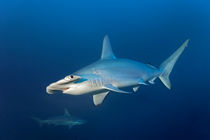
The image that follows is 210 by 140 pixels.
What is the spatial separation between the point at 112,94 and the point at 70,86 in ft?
38.3

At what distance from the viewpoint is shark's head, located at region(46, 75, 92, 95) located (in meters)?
3.28

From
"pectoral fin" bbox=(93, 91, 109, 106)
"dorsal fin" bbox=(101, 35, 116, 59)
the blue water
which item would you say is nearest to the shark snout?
"pectoral fin" bbox=(93, 91, 109, 106)

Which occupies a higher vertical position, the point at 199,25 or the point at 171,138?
the point at 199,25

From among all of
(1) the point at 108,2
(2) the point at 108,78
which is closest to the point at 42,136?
(2) the point at 108,78

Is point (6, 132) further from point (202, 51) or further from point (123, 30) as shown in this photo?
point (202, 51)

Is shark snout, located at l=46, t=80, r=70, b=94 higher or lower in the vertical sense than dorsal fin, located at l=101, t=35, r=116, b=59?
lower

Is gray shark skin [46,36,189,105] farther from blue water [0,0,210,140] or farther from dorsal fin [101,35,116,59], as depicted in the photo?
blue water [0,0,210,140]

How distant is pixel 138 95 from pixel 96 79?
12.7 meters

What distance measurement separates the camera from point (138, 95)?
16.5 meters

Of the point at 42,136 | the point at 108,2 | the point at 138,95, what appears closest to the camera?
the point at 42,136

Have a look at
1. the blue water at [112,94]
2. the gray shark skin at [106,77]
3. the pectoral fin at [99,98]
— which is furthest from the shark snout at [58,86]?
the blue water at [112,94]

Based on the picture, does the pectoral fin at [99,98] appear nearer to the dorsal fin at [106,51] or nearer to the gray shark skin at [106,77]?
the gray shark skin at [106,77]

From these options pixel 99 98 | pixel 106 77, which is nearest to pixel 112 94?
pixel 99 98

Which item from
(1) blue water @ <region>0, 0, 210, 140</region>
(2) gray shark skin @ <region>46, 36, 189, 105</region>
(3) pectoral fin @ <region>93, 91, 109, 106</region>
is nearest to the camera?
(2) gray shark skin @ <region>46, 36, 189, 105</region>
